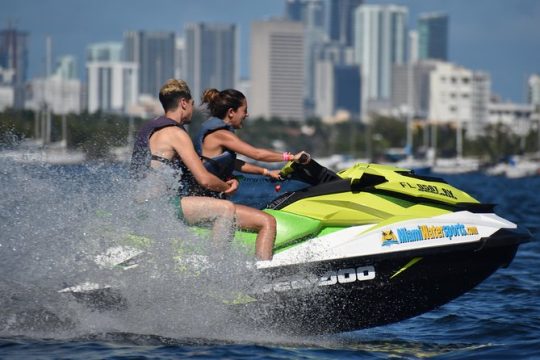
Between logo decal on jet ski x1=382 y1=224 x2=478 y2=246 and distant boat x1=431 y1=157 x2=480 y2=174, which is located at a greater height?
logo decal on jet ski x1=382 y1=224 x2=478 y2=246

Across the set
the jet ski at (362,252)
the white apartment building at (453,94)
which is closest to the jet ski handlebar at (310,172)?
the jet ski at (362,252)

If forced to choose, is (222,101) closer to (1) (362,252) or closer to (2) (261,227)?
(2) (261,227)

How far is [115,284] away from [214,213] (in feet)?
2.65

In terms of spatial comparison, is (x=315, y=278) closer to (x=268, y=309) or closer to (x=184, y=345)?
(x=268, y=309)

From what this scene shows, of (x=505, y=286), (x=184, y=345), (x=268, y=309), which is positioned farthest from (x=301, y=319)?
(x=505, y=286)

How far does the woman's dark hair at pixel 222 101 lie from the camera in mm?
8375

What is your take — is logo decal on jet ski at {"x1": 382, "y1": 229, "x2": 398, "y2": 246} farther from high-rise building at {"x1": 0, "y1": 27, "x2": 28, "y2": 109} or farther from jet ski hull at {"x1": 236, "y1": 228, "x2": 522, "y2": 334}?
high-rise building at {"x1": 0, "y1": 27, "x2": 28, "y2": 109}

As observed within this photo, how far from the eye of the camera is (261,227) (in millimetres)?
8188

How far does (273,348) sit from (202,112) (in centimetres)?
169

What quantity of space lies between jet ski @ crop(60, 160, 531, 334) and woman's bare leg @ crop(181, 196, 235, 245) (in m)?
0.13

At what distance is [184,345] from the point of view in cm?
820

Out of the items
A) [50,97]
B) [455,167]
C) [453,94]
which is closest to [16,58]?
[50,97]

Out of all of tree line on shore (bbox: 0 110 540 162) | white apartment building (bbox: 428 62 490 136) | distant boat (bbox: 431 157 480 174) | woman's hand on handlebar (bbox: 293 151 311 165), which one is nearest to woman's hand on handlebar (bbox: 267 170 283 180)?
woman's hand on handlebar (bbox: 293 151 311 165)

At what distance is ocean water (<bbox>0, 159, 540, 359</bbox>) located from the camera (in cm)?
817
